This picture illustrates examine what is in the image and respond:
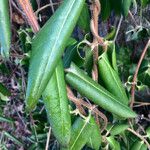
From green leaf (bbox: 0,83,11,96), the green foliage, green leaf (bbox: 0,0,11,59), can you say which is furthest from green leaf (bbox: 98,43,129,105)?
green leaf (bbox: 0,83,11,96)

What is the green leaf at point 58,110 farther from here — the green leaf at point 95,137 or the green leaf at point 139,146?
the green leaf at point 139,146

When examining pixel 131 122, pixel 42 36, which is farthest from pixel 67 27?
pixel 131 122

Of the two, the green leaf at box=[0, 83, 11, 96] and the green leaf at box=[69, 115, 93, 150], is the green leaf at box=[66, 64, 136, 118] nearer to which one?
the green leaf at box=[69, 115, 93, 150]

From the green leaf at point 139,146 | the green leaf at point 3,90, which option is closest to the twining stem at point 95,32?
the green leaf at point 139,146

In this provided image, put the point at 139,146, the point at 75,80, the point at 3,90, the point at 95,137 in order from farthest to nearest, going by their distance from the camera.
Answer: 1. the point at 3,90
2. the point at 139,146
3. the point at 95,137
4. the point at 75,80

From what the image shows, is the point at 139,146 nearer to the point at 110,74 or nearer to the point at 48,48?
the point at 110,74

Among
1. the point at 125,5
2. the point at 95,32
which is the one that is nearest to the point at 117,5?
the point at 125,5

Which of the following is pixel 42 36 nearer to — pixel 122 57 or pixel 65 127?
pixel 65 127

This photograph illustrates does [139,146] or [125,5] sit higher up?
[125,5]
